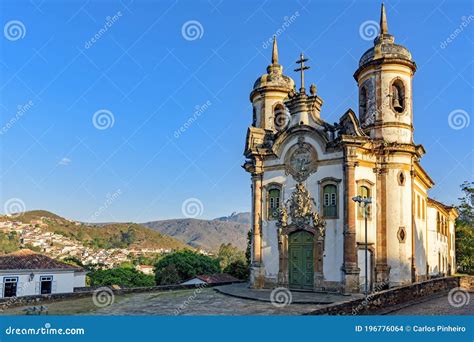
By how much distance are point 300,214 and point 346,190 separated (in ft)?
8.56

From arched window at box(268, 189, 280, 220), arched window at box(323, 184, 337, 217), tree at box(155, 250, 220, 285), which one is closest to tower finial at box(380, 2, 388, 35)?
arched window at box(323, 184, 337, 217)

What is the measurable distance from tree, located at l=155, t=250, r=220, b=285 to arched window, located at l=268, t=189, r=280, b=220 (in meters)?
23.3

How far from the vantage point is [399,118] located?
2205cm

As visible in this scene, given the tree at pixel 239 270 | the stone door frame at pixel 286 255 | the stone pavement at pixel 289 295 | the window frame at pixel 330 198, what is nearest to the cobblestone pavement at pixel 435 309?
the stone pavement at pixel 289 295

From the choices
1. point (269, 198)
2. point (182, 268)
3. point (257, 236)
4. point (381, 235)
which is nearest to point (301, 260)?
point (257, 236)

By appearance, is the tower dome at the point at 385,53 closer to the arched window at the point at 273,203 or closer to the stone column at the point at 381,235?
the stone column at the point at 381,235

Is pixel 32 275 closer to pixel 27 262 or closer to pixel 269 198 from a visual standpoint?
pixel 27 262

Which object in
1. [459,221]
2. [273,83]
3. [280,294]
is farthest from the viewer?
[459,221]

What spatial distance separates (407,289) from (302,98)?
34.1 feet

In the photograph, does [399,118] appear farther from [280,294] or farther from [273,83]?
[280,294]

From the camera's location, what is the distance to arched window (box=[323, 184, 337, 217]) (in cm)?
2098

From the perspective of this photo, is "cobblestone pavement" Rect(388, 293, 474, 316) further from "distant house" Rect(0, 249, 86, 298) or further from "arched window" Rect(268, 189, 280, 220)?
"distant house" Rect(0, 249, 86, 298)

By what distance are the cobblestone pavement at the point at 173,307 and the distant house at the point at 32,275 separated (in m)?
12.4

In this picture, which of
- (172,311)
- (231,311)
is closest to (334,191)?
(231,311)
